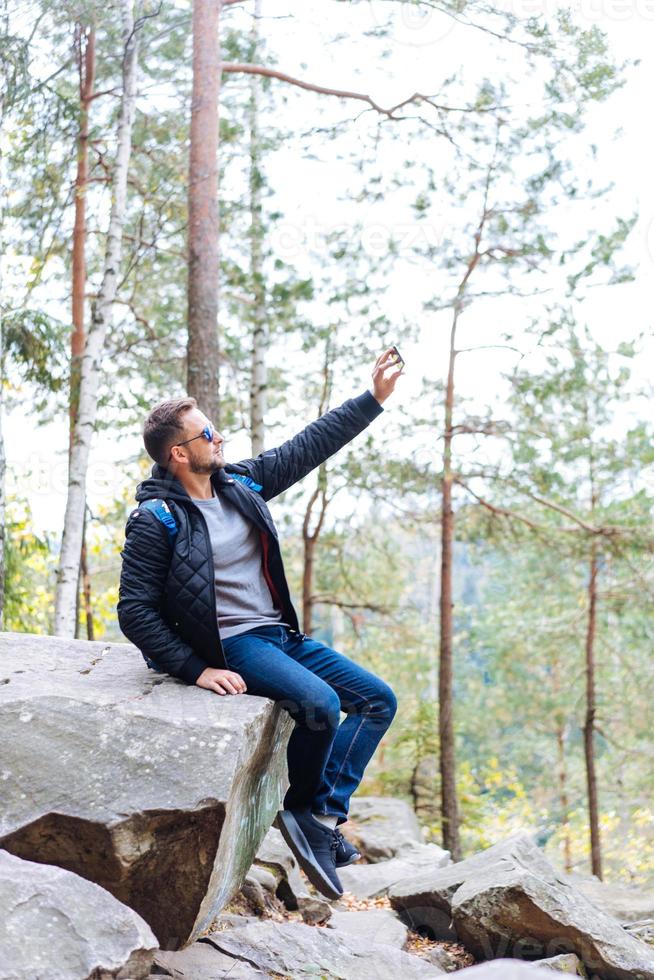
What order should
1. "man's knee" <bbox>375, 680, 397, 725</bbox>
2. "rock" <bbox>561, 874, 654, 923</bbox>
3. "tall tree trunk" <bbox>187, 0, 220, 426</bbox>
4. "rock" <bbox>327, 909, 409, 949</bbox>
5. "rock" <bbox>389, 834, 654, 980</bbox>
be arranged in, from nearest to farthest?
1. "man's knee" <bbox>375, 680, 397, 725</bbox>
2. "rock" <bbox>389, 834, 654, 980</bbox>
3. "rock" <bbox>327, 909, 409, 949</bbox>
4. "rock" <bbox>561, 874, 654, 923</bbox>
5. "tall tree trunk" <bbox>187, 0, 220, 426</bbox>

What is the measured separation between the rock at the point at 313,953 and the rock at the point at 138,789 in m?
0.35

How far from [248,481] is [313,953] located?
7.42 feet

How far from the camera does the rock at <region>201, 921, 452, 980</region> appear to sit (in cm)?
416

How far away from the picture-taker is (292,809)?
4340 millimetres

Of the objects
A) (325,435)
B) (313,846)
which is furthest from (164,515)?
(313,846)

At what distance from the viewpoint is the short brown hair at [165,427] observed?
4355mm

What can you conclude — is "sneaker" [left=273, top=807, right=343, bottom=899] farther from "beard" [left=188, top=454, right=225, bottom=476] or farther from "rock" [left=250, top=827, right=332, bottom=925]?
"beard" [left=188, top=454, right=225, bottom=476]

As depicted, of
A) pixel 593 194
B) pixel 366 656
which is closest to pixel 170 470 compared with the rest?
pixel 593 194

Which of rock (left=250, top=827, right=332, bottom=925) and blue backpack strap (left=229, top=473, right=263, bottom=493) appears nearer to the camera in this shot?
blue backpack strap (left=229, top=473, right=263, bottom=493)

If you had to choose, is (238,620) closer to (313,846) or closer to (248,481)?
(248,481)

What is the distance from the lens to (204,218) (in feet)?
31.8

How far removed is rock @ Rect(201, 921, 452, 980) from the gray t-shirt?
1418mm

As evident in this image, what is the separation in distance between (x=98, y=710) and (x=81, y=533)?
5.97 m

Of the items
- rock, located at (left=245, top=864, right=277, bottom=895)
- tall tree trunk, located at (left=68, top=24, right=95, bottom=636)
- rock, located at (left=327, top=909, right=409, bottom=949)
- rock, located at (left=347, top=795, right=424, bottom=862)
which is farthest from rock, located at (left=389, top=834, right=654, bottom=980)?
tall tree trunk, located at (left=68, top=24, right=95, bottom=636)
